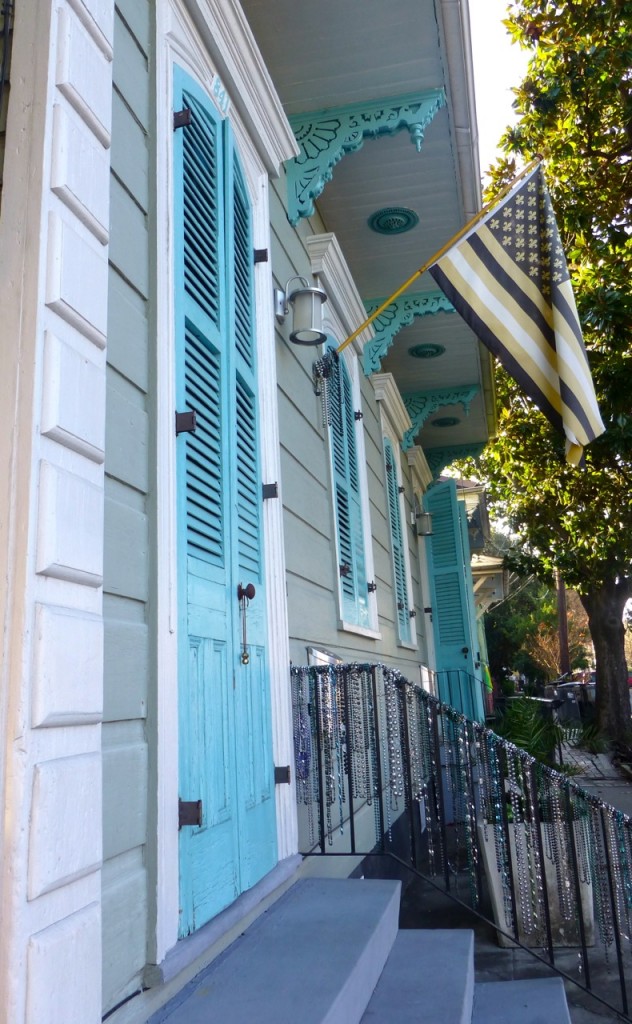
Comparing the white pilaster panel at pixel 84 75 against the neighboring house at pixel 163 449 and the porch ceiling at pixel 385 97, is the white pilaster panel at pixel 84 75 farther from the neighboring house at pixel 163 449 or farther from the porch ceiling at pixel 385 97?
the porch ceiling at pixel 385 97

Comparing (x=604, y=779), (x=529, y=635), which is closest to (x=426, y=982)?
(x=604, y=779)

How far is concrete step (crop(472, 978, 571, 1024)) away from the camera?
271 centimetres

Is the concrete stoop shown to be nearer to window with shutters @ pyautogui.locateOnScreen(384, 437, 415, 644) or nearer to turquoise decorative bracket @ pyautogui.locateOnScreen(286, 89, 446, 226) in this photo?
turquoise decorative bracket @ pyautogui.locateOnScreen(286, 89, 446, 226)

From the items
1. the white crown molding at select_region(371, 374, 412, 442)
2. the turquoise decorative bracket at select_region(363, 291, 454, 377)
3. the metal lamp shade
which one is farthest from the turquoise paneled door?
the white crown molding at select_region(371, 374, 412, 442)

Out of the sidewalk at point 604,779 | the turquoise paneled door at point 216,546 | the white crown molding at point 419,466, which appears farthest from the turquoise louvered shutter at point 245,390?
the white crown molding at point 419,466

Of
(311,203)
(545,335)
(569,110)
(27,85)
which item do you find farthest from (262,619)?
(569,110)

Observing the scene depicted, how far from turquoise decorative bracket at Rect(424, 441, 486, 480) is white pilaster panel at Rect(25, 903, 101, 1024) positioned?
412 inches

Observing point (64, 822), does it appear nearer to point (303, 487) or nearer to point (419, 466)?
point (303, 487)

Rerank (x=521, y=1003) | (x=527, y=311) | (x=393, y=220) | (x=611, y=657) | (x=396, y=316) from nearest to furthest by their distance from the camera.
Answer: (x=521, y=1003), (x=527, y=311), (x=393, y=220), (x=396, y=316), (x=611, y=657)

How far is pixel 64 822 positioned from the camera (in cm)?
147

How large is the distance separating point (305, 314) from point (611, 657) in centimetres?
1312

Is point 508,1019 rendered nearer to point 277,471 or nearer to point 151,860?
point 151,860

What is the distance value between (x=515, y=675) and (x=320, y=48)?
1189 inches

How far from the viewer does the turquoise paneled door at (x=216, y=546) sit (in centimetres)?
225
